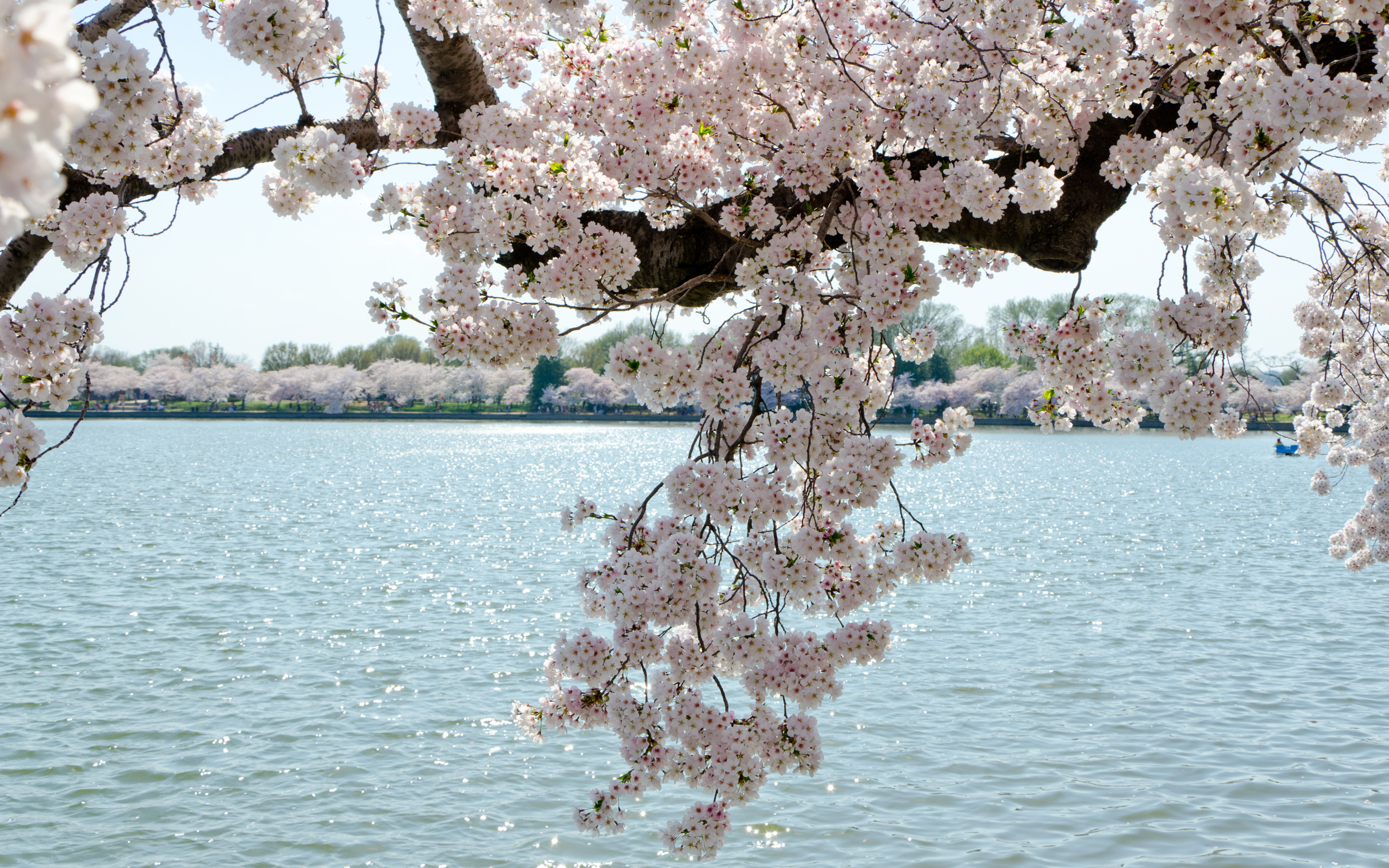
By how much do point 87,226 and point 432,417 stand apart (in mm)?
105476

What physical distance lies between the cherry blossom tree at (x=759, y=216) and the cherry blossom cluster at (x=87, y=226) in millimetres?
11

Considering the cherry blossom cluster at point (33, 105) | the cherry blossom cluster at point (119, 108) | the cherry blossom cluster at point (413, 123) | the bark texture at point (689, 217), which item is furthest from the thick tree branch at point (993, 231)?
the cherry blossom cluster at point (33, 105)

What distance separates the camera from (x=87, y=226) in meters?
3.59

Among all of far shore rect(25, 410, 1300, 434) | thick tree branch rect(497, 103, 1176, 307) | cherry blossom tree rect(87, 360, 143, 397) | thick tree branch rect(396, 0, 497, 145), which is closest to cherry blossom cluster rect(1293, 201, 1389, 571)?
thick tree branch rect(497, 103, 1176, 307)

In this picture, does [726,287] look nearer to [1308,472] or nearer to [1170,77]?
[1170,77]

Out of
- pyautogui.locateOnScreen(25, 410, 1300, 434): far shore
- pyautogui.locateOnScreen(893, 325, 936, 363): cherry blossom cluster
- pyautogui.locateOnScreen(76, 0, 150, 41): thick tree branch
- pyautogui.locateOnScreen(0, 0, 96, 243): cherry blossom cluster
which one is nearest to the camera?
pyautogui.locateOnScreen(0, 0, 96, 243): cherry blossom cluster

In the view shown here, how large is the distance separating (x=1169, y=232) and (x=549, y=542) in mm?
21048

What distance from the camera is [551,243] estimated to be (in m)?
3.81

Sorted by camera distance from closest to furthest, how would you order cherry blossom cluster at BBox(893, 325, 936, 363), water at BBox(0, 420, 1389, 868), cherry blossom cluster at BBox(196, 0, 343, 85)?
cherry blossom cluster at BBox(196, 0, 343, 85) < cherry blossom cluster at BBox(893, 325, 936, 363) < water at BBox(0, 420, 1389, 868)

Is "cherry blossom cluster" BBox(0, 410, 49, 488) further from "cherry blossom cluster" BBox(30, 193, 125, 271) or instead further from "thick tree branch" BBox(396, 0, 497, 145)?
"thick tree branch" BBox(396, 0, 497, 145)

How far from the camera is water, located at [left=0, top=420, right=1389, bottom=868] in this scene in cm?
772

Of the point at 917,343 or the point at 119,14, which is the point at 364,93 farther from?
the point at 917,343

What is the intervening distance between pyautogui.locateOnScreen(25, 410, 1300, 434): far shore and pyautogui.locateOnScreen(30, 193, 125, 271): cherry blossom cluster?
275 feet

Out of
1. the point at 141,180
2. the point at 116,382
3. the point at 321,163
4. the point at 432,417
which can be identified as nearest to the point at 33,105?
the point at 321,163
